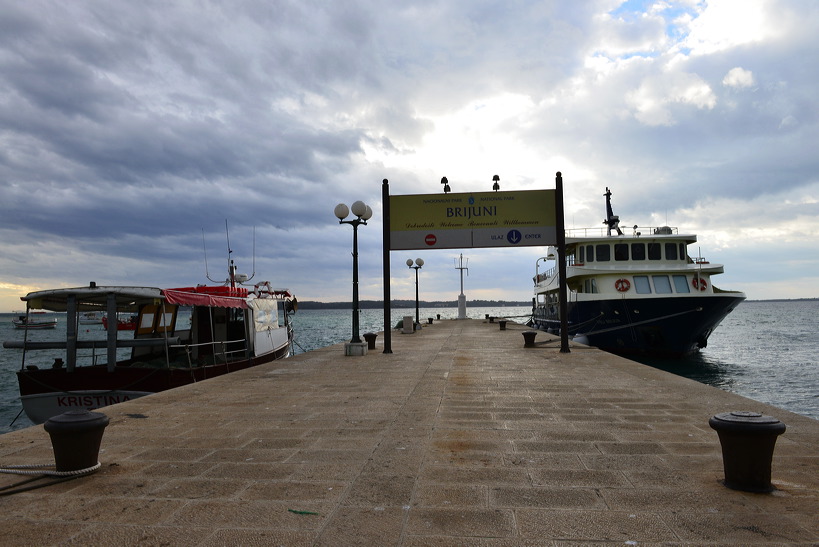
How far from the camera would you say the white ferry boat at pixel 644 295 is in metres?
22.9

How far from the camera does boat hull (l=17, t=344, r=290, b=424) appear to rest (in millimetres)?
10758

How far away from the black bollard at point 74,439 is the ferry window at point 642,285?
24.2 m

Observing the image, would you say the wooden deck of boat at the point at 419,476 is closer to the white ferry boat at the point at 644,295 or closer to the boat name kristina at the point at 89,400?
the boat name kristina at the point at 89,400

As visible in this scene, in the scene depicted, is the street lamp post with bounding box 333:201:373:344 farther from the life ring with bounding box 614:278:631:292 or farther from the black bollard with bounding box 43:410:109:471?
the life ring with bounding box 614:278:631:292

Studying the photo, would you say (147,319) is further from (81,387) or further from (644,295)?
(644,295)

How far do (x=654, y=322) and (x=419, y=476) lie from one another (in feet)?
71.8

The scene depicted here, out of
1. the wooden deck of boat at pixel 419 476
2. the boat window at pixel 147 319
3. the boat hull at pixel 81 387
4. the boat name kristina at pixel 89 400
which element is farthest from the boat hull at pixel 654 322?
the boat name kristina at pixel 89 400

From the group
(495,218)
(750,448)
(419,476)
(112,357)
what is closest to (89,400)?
(112,357)

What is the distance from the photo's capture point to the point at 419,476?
418cm

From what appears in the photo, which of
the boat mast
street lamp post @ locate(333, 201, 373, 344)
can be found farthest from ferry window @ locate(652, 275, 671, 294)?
street lamp post @ locate(333, 201, 373, 344)

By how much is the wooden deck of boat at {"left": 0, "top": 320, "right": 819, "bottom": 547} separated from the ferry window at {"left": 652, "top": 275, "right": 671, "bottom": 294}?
18015mm

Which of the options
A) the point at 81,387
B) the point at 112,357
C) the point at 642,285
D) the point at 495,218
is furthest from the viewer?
the point at 642,285

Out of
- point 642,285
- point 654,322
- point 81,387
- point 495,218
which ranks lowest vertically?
point 81,387

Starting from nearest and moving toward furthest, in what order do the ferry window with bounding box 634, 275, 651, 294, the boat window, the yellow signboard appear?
the boat window, the yellow signboard, the ferry window with bounding box 634, 275, 651, 294
